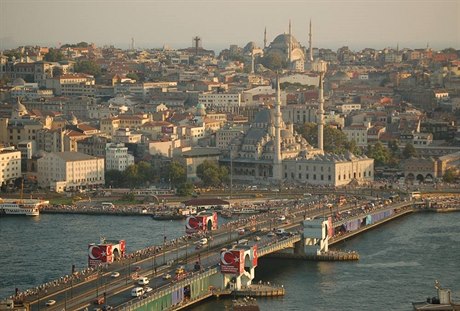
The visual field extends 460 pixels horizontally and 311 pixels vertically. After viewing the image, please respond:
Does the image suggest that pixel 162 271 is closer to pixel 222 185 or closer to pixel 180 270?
pixel 180 270

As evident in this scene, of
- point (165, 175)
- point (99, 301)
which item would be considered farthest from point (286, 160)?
point (99, 301)

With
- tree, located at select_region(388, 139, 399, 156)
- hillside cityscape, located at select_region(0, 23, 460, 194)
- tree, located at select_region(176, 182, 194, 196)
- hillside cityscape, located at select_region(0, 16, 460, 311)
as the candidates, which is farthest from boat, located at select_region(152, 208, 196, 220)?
tree, located at select_region(388, 139, 399, 156)

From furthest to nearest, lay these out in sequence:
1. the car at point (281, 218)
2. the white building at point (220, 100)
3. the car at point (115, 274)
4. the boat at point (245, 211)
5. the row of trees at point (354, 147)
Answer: the white building at point (220, 100), the row of trees at point (354, 147), the boat at point (245, 211), the car at point (281, 218), the car at point (115, 274)

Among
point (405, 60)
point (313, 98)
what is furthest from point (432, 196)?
point (405, 60)

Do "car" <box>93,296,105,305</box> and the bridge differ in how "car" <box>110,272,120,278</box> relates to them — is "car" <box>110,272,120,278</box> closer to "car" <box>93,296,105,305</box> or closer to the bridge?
the bridge

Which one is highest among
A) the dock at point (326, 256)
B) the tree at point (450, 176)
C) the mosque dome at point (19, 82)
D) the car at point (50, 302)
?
the mosque dome at point (19, 82)

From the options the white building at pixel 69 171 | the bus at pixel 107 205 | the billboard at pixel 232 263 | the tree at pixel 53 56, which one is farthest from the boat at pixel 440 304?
the tree at pixel 53 56

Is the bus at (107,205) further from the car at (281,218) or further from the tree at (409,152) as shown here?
the tree at (409,152)
